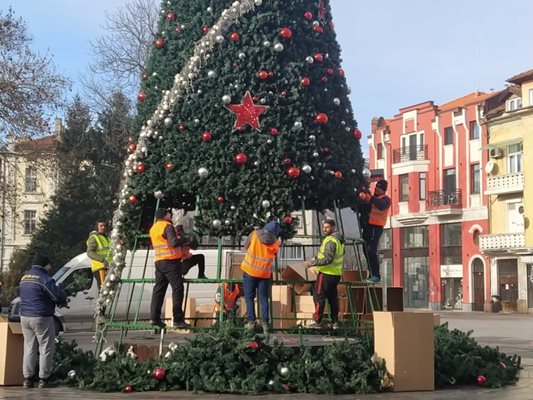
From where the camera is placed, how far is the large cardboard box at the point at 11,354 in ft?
38.3

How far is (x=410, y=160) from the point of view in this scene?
197 ft

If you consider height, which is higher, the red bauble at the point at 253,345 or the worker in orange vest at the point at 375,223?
the worker in orange vest at the point at 375,223

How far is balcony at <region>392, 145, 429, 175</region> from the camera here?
59375 mm

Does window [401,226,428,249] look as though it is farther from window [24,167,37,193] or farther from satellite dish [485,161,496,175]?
window [24,167,37,193]

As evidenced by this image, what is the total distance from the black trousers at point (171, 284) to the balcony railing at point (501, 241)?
42.7 m

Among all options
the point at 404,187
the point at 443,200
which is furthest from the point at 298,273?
the point at 404,187

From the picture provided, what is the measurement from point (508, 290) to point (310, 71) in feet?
143

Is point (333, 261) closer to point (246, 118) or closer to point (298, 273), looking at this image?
point (298, 273)

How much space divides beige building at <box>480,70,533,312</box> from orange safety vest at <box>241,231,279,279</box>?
42.1 meters

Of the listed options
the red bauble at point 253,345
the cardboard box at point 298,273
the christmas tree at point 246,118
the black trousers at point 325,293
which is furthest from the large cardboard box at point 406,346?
the cardboard box at point 298,273

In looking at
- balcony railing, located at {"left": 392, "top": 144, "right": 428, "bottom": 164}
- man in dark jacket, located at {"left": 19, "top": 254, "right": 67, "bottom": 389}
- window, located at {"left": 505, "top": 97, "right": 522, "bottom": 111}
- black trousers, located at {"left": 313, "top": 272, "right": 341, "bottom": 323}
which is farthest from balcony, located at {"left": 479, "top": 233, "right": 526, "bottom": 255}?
man in dark jacket, located at {"left": 19, "top": 254, "right": 67, "bottom": 389}

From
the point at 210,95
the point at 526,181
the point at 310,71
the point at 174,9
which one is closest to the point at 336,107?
the point at 310,71

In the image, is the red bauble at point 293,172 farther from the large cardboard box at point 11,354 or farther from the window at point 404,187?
the window at point 404,187

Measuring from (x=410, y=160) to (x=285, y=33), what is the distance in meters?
49.4
